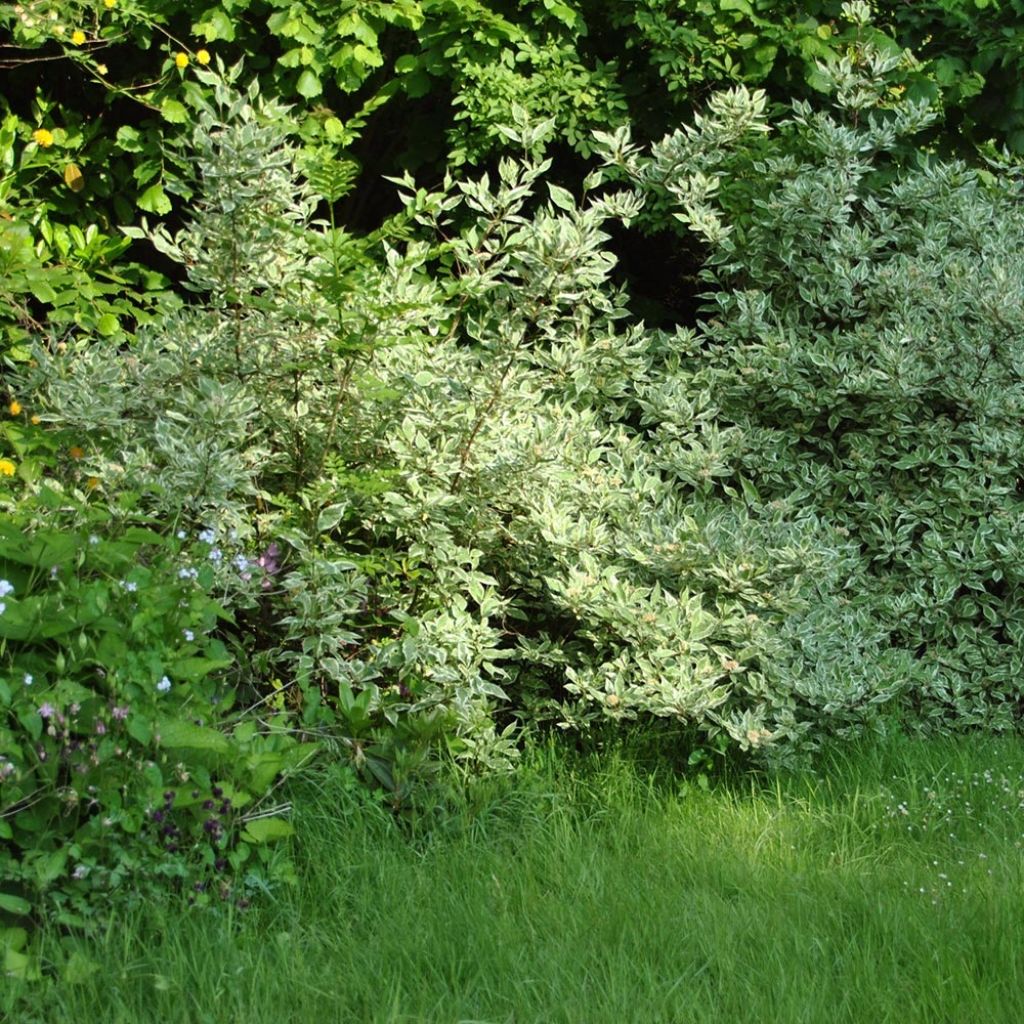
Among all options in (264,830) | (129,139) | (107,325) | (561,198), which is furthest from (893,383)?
(129,139)

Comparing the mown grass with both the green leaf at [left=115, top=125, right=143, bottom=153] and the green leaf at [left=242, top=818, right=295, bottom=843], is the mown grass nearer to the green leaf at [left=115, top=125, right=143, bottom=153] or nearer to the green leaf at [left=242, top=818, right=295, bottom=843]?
the green leaf at [left=242, top=818, right=295, bottom=843]

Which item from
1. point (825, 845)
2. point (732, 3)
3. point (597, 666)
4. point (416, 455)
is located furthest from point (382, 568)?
point (732, 3)

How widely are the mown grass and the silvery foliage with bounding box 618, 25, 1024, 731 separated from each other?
81 cm

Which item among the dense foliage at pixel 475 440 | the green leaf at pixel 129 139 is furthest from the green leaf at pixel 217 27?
the green leaf at pixel 129 139

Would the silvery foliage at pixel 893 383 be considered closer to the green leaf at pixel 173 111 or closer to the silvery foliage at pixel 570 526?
the silvery foliage at pixel 570 526

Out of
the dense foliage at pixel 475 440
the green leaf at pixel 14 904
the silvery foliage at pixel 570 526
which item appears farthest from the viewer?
the silvery foliage at pixel 570 526

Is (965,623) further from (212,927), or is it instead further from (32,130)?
(32,130)

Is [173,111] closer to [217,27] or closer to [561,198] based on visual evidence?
[217,27]

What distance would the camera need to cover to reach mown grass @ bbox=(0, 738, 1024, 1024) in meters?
2.65

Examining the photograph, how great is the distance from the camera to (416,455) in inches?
159

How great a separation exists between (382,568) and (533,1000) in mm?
1556

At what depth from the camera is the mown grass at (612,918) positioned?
2650mm

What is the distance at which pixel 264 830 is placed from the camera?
3.04 metres

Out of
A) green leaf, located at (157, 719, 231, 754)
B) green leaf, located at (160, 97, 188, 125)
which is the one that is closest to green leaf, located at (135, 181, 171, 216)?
green leaf, located at (160, 97, 188, 125)
